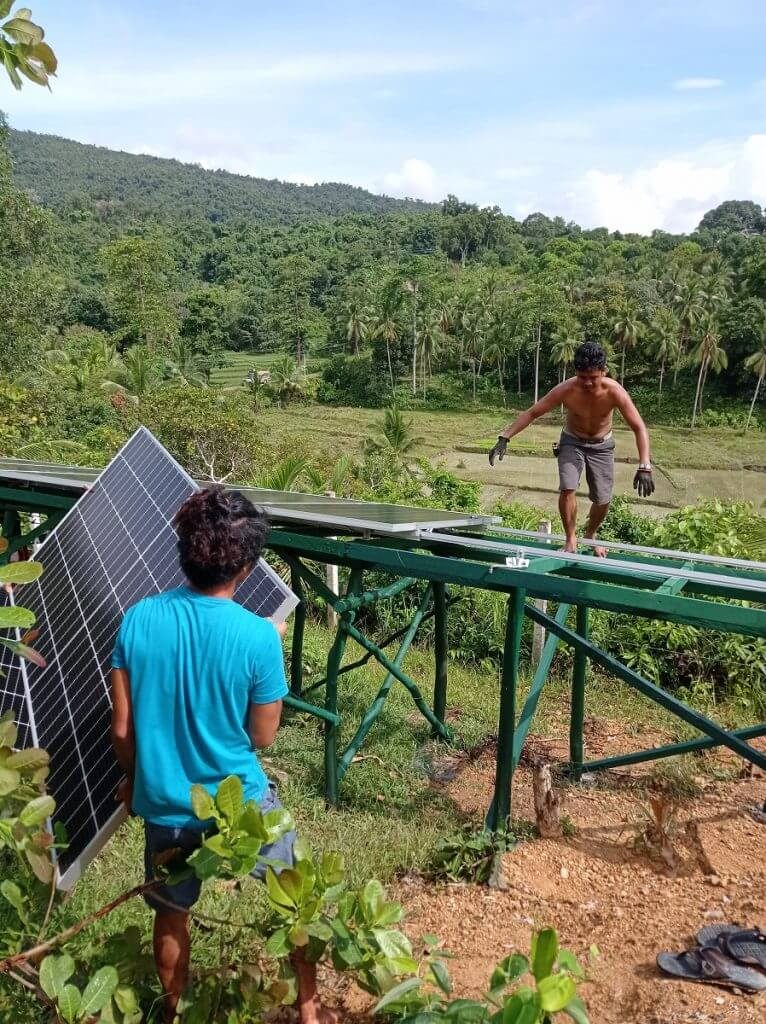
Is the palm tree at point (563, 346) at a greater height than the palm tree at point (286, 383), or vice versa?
the palm tree at point (563, 346)

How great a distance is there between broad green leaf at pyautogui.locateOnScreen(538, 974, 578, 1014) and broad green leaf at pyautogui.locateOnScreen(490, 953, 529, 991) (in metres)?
0.18

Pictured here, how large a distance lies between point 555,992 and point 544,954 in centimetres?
8

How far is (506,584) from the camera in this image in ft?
13.9

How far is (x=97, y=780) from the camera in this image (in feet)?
9.69

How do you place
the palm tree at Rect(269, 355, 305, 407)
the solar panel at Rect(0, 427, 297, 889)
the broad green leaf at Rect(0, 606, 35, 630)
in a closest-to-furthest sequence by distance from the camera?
the broad green leaf at Rect(0, 606, 35, 630) → the solar panel at Rect(0, 427, 297, 889) → the palm tree at Rect(269, 355, 305, 407)

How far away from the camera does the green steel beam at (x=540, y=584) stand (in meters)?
3.64

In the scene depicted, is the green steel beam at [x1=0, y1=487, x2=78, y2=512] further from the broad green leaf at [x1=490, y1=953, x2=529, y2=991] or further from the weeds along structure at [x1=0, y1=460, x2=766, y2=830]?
the broad green leaf at [x1=490, y1=953, x2=529, y2=991]

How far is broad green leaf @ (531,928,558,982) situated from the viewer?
6.08ft

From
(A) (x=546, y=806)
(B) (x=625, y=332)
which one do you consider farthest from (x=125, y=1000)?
(B) (x=625, y=332)

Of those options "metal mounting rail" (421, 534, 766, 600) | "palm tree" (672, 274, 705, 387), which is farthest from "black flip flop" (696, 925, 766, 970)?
"palm tree" (672, 274, 705, 387)

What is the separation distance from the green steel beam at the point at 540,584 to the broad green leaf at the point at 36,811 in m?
2.66

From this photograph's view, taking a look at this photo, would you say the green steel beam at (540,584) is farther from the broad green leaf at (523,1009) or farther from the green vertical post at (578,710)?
the broad green leaf at (523,1009)

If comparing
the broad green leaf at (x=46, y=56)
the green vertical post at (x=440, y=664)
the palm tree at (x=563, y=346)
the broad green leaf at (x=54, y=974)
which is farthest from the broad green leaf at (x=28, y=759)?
the palm tree at (x=563, y=346)

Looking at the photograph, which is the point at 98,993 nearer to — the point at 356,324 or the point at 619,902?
the point at 619,902
